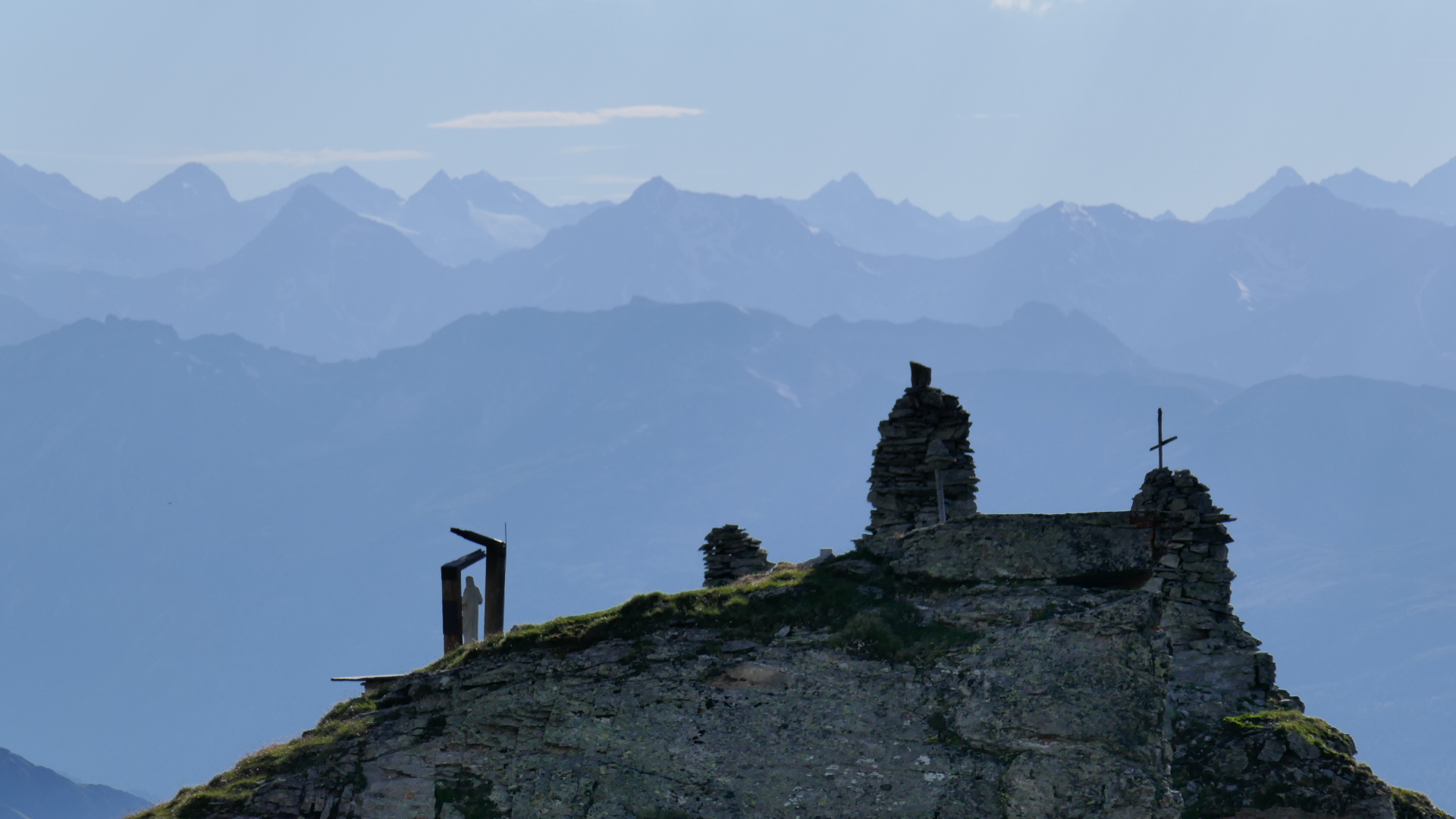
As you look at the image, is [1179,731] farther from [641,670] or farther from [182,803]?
[182,803]

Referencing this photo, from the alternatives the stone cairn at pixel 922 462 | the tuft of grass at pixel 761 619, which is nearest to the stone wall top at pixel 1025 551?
the tuft of grass at pixel 761 619

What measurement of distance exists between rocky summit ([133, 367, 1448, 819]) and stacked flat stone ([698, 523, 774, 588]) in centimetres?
2184

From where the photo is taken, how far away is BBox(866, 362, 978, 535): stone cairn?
31.2 metres

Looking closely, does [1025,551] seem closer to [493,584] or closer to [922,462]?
[922,462]

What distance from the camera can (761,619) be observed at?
21750mm

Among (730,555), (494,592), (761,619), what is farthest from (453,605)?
(730,555)

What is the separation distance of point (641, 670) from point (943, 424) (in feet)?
43.7

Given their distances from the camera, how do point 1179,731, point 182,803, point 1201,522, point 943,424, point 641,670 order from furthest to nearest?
point 943,424
point 1201,522
point 1179,731
point 641,670
point 182,803

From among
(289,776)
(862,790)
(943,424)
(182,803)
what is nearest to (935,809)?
(862,790)

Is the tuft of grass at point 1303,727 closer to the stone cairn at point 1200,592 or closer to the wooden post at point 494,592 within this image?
the stone cairn at point 1200,592

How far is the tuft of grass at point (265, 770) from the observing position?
19.6 m

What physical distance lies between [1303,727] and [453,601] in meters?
16.5

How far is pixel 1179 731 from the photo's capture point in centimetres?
2295

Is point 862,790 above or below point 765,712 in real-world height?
below
